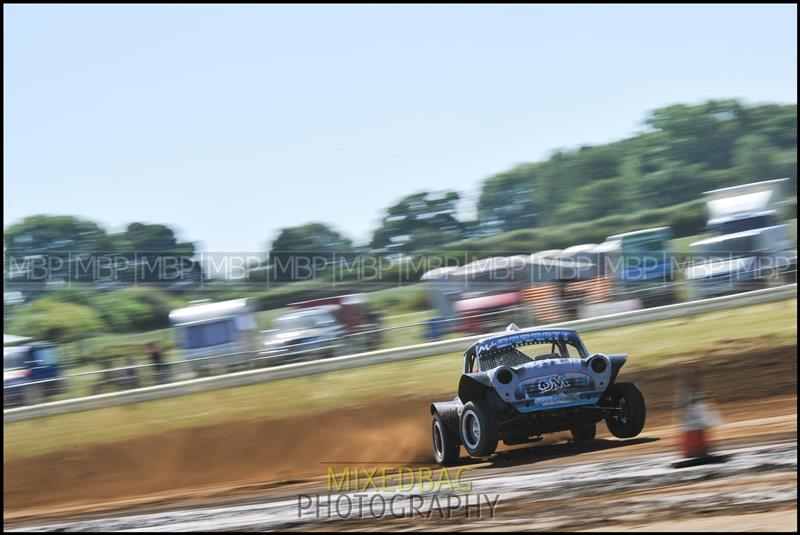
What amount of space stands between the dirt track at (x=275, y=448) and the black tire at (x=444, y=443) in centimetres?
118

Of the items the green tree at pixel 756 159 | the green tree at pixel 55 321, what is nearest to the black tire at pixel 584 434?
the green tree at pixel 55 321

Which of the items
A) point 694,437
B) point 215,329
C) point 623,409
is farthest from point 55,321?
point 694,437

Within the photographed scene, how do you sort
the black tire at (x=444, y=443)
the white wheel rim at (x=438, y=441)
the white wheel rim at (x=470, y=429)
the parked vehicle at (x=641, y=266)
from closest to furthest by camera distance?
the white wheel rim at (x=470, y=429)
the black tire at (x=444, y=443)
the white wheel rim at (x=438, y=441)
the parked vehicle at (x=641, y=266)

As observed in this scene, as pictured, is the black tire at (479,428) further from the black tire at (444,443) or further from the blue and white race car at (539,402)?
the black tire at (444,443)

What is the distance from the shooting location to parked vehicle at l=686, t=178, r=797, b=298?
1806 centimetres

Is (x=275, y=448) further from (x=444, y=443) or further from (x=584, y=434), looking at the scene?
(x=584, y=434)

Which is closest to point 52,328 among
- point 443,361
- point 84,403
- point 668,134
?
point 84,403

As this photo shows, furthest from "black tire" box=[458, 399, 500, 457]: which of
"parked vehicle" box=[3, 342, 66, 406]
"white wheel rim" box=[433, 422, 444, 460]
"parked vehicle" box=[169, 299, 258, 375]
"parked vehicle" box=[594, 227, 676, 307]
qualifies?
"parked vehicle" box=[169, 299, 258, 375]

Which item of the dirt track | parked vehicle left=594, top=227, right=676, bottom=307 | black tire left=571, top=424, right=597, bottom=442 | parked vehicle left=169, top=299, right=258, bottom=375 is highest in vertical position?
parked vehicle left=594, top=227, right=676, bottom=307

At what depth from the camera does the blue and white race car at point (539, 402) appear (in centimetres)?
945

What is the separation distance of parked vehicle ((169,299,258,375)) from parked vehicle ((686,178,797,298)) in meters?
10.6

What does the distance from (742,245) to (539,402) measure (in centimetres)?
1308

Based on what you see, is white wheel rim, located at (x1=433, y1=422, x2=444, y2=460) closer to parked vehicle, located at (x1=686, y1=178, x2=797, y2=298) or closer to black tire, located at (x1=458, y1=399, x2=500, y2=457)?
black tire, located at (x1=458, y1=399, x2=500, y2=457)

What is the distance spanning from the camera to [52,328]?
2472cm
